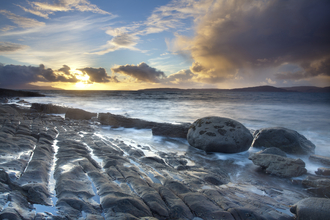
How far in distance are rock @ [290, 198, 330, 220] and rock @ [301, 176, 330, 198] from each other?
1.15 meters

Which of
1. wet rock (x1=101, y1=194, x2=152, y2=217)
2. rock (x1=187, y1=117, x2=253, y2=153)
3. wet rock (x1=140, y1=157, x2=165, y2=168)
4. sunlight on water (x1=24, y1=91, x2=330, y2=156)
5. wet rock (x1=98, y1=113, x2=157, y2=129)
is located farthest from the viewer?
sunlight on water (x1=24, y1=91, x2=330, y2=156)

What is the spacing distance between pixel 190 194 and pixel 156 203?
0.52 meters

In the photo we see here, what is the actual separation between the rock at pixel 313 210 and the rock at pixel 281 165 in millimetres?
1527

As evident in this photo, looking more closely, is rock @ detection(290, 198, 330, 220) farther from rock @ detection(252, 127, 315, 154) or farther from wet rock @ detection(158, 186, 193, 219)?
rock @ detection(252, 127, 315, 154)

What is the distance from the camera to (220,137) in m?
5.04

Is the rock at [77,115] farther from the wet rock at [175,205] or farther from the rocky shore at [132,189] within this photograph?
the wet rock at [175,205]

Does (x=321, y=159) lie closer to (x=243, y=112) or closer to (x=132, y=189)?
(x=132, y=189)

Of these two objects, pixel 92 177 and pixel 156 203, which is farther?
pixel 92 177

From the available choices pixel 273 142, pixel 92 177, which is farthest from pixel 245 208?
pixel 273 142

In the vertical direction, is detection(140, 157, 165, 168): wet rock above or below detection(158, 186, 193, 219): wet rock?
below

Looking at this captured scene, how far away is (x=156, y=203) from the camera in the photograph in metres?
1.99

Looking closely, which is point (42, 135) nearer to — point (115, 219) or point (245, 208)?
point (115, 219)

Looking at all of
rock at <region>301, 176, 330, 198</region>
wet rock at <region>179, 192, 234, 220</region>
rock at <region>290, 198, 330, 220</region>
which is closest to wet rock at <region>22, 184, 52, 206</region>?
wet rock at <region>179, 192, 234, 220</region>

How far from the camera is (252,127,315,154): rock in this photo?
5.10 metres
